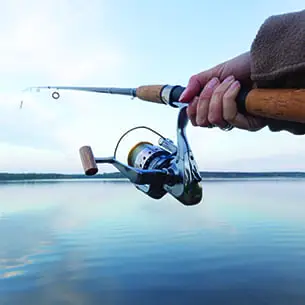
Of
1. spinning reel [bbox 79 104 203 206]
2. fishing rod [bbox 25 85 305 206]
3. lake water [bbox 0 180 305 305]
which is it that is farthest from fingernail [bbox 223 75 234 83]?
lake water [bbox 0 180 305 305]

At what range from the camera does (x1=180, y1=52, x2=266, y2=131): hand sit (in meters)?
1.00

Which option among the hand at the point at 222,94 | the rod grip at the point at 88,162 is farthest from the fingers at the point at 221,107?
the rod grip at the point at 88,162

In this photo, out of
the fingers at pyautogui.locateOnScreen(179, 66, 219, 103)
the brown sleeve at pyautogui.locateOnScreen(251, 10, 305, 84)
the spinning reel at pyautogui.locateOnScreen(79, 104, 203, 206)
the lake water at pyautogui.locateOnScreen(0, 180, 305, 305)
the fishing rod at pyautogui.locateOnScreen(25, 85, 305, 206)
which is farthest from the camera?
the lake water at pyautogui.locateOnScreen(0, 180, 305, 305)

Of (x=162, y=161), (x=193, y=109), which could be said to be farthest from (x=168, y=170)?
(x=193, y=109)

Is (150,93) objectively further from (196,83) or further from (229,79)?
(229,79)

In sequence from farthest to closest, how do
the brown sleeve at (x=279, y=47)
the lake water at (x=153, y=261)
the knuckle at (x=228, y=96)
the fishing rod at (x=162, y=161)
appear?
1. the lake water at (x=153, y=261)
2. the fishing rod at (x=162, y=161)
3. the knuckle at (x=228, y=96)
4. the brown sleeve at (x=279, y=47)

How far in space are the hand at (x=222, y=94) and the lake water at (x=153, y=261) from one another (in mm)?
7672

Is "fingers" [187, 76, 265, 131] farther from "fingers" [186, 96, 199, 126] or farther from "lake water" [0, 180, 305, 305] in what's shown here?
"lake water" [0, 180, 305, 305]

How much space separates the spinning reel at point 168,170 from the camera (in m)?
1.71

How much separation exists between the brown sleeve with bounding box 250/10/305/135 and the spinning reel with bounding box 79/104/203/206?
627mm

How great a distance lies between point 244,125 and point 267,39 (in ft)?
0.88

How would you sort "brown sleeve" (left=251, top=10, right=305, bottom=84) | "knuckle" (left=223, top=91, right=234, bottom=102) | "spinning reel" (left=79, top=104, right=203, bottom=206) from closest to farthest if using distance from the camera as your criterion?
1. "brown sleeve" (left=251, top=10, right=305, bottom=84)
2. "knuckle" (left=223, top=91, right=234, bottom=102)
3. "spinning reel" (left=79, top=104, right=203, bottom=206)

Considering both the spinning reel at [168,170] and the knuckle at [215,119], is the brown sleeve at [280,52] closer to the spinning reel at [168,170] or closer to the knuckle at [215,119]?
the knuckle at [215,119]

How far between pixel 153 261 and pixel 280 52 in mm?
10736
